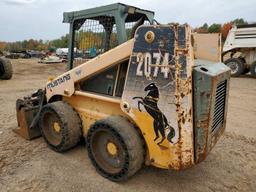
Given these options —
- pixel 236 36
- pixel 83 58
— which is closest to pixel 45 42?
pixel 236 36

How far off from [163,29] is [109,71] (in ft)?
3.09

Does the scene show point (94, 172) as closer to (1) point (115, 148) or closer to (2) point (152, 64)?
(1) point (115, 148)

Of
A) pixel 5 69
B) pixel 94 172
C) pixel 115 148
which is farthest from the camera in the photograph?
pixel 5 69

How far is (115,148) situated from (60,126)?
86 centimetres

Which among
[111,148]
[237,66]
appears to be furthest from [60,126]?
[237,66]

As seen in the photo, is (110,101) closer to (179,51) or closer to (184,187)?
(179,51)

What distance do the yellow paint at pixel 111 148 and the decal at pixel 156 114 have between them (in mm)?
506

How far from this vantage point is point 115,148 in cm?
287

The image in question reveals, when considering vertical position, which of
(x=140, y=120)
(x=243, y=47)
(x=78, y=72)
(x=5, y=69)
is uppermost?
(x=243, y=47)

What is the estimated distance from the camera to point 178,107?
2.40m

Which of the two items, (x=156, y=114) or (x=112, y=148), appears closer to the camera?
(x=156, y=114)

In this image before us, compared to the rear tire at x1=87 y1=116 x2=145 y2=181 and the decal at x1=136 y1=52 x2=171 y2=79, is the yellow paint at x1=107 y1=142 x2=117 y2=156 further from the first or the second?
Result: the decal at x1=136 y1=52 x2=171 y2=79

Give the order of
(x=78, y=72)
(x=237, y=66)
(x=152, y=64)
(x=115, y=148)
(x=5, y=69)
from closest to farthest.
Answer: (x=152, y=64) → (x=115, y=148) → (x=78, y=72) → (x=5, y=69) → (x=237, y=66)

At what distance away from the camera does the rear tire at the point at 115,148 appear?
2652mm
